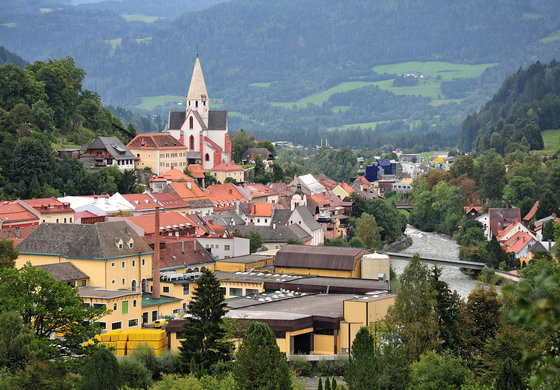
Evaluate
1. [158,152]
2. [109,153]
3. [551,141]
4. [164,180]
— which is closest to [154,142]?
[158,152]

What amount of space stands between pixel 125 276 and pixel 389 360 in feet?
64.7

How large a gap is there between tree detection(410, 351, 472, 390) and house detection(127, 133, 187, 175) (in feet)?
200

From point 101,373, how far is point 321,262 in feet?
89.6

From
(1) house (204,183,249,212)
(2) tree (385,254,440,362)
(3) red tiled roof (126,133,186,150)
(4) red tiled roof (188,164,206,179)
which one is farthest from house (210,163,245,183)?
(2) tree (385,254,440,362)

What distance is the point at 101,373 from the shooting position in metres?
32.9

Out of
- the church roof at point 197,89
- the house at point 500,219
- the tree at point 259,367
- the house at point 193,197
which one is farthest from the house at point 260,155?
the tree at point 259,367

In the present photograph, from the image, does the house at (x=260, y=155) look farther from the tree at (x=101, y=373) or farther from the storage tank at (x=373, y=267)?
the tree at (x=101, y=373)

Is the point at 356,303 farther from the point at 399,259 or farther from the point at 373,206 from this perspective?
the point at 373,206

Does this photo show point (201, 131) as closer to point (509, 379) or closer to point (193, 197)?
point (193, 197)

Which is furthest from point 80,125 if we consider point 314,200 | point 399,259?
point 399,259

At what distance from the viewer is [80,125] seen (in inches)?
3954

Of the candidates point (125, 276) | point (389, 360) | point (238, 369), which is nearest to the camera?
point (238, 369)

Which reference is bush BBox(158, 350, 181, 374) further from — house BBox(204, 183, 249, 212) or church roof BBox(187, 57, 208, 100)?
church roof BBox(187, 57, 208, 100)

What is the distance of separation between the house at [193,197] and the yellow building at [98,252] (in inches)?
1099
